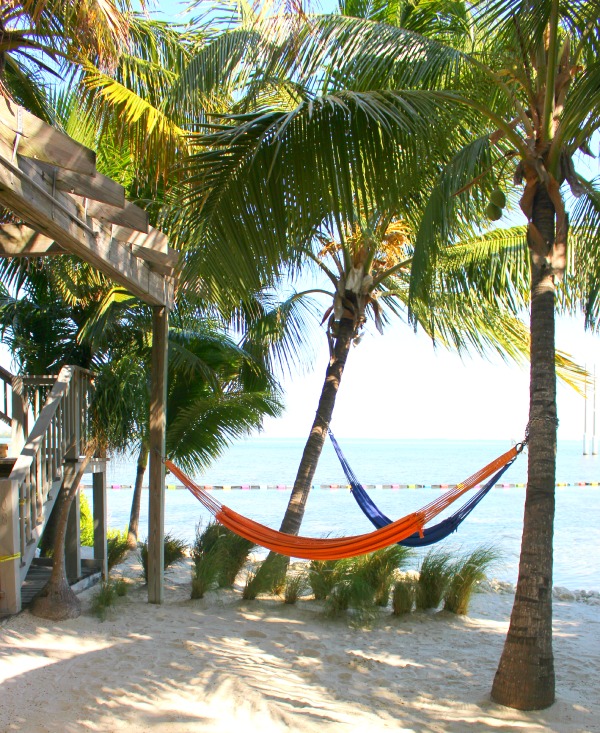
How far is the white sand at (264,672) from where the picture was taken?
3100 millimetres

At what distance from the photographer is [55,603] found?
4.39 meters

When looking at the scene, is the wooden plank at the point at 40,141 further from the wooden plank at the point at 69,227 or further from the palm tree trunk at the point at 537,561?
the palm tree trunk at the point at 537,561

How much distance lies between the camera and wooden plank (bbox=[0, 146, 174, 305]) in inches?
118

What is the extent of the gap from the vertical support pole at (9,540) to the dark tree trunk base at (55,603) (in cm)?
31

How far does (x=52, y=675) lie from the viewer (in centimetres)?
346

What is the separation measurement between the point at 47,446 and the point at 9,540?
2.82 feet

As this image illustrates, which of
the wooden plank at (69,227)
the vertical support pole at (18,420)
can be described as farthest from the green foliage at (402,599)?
the vertical support pole at (18,420)

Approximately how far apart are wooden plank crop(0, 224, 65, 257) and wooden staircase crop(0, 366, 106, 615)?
0.87 metres

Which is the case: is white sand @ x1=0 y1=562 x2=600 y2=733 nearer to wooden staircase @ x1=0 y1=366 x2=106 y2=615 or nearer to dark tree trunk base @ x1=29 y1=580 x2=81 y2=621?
dark tree trunk base @ x1=29 y1=580 x2=81 y2=621

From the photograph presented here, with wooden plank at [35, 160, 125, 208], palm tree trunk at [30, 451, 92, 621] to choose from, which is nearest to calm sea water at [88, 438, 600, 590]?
palm tree trunk at [30, 451, 92, 621]

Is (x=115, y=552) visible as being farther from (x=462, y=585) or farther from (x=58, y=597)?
(x=462, y=585)

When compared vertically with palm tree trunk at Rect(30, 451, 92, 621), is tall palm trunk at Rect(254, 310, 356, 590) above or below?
above

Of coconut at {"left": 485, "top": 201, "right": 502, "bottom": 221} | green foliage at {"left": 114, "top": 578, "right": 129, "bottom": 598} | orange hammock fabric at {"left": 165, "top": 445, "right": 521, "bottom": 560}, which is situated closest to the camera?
coconut at {"left": 485, "top": 201, "right": 502, "bottom": 221}

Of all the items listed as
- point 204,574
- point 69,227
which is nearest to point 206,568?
point 204,574
